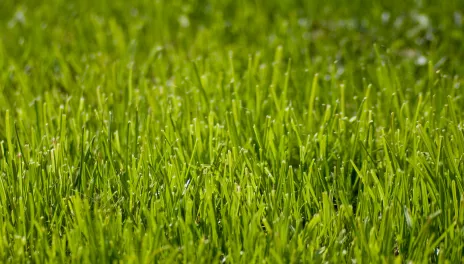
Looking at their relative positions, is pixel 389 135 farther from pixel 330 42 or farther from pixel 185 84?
pixel 330 42

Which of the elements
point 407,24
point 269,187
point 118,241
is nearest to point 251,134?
point 269,187

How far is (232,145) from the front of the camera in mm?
2703

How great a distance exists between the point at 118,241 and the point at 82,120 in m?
1.04

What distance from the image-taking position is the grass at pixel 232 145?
7.00 ft

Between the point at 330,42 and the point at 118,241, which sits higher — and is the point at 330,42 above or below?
above

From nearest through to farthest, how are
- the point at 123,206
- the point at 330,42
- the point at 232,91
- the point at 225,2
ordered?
1. the point at 123,206
2. the point at 232,91
3. the point at 330,42
4. the point at 225,2

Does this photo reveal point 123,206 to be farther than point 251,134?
No

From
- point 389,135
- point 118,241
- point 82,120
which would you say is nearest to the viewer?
point 118,241

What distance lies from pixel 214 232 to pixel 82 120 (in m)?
1.10

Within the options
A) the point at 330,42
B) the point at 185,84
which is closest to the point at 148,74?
the point at 185,84

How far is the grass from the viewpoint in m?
2.13

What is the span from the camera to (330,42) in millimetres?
4160

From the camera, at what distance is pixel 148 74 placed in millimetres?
A: 3793

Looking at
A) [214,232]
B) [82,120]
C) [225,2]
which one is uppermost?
[225,2]
